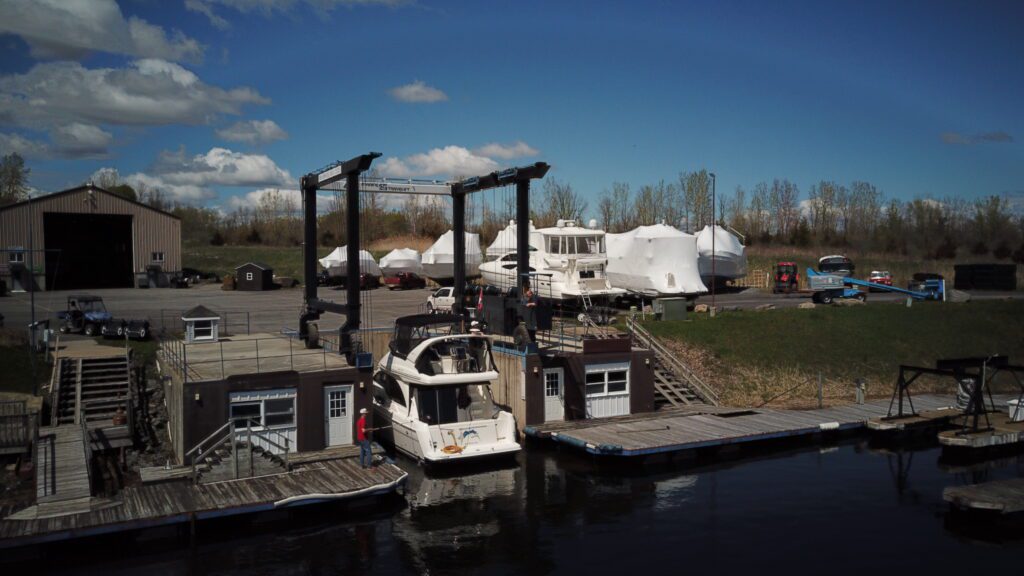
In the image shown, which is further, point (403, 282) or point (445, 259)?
point (403, 282)

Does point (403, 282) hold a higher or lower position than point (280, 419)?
higher

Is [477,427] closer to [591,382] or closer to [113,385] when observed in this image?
[591,382]

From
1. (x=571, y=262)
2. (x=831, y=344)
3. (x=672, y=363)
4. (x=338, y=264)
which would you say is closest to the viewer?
(x=672, y=363)

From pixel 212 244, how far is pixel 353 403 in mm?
74238

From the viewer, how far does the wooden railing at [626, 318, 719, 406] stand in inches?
1184

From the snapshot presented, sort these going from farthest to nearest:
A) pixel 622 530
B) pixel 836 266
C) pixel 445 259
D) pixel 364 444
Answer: pixel 445 259 → pixel 836 266 → pixel 364 444 → pixel 622 530

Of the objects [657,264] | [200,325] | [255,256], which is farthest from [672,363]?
[255,256]

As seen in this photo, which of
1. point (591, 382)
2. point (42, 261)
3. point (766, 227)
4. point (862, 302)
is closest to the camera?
point (591, 382)

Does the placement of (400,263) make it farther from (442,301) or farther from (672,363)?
(672,363)

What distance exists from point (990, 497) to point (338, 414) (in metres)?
17.2

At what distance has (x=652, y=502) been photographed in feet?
66.5

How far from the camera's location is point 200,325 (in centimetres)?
2895

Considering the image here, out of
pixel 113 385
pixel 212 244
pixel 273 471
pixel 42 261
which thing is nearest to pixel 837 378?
pixel 273 471

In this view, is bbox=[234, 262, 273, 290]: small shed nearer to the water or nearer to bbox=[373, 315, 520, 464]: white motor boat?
bbox=[373, 315, 520, 464]: white motor boat
